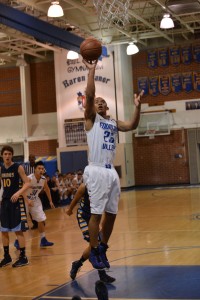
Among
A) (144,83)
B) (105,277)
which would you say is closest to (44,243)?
(105,277)

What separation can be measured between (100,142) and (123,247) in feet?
12.5

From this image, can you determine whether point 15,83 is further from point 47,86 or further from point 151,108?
point 151,108

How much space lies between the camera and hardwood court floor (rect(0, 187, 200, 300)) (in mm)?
7020

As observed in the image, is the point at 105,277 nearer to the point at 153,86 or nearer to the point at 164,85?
the point at 164,85

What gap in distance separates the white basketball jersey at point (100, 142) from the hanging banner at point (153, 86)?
65.4 feet

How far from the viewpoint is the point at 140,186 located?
84.4 ft

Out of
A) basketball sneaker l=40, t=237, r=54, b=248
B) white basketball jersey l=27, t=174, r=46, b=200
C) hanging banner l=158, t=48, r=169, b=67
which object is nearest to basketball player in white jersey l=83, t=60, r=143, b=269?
basketball sneaker l=40, t=237, r=54, b=248

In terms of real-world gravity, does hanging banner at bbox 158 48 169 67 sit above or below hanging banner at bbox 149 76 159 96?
above

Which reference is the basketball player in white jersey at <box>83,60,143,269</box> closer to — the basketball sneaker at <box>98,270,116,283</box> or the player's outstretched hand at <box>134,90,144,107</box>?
the basketball sneaker at <box>98,270,116,283</box>

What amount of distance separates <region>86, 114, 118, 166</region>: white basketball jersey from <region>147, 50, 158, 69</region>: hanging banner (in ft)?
66.2

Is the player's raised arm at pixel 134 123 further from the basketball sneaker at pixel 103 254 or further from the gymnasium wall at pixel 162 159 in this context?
the gymnasium wall at pixel 162 159

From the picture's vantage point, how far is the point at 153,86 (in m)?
25.6

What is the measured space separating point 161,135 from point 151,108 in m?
1.37

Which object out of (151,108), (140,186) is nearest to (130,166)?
(140,186)
